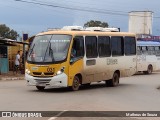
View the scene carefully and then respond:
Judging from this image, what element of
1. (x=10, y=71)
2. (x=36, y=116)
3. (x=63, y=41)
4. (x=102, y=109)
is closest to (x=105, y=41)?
(x=63, y=41)

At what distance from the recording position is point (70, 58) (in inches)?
779

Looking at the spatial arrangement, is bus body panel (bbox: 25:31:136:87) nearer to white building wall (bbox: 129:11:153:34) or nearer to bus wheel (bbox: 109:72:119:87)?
bus wheel (bbox: 109:72:119:87)

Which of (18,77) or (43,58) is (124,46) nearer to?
(43,58)

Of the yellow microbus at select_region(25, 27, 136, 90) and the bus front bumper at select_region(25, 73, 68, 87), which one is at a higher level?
the yellow microbus at select_region(25, 27, 136, 90)

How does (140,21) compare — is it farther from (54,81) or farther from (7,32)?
(54,81)

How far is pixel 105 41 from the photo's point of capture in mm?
23172

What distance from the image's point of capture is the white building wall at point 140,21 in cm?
7569

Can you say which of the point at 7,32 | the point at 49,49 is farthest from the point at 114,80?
the point at 7,32

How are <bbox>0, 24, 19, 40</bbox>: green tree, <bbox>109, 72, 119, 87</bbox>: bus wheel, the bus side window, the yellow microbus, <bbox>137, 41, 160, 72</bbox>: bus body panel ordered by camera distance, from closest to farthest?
the yellow microbus < the bus side window < <bbox>109, 72, 119, 87</bbox>: bus wheel < <bbox>137, 41, 160, 72</bbox>: bus body panel < <bbox>0, 24, 19, 40</bbox>: green tree

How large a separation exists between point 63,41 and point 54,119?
360 inches

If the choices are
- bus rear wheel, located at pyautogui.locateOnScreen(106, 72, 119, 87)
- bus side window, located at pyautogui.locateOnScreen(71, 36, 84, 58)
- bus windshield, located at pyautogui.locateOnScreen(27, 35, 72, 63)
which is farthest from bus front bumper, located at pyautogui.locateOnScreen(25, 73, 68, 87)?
bus rear wheel, located at pyautogui.locateOnScreen(106, 72, 119, 87)

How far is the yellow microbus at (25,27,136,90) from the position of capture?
765 inches

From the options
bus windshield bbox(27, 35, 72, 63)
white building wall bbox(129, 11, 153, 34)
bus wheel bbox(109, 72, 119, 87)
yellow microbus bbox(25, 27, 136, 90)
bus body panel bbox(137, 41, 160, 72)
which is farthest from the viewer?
white building wall bbox(129, 11, 153, 34)

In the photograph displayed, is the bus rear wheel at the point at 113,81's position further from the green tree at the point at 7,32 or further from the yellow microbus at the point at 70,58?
the green tree at the point at 7,32
